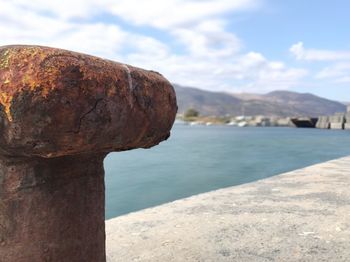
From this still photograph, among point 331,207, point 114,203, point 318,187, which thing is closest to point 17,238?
point 331,207

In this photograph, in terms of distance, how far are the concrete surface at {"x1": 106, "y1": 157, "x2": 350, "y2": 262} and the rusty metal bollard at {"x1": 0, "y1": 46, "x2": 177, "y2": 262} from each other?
38.5 inches

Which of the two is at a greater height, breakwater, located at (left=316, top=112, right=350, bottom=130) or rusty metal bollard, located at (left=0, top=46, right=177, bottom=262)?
rusty metal bollard, located at (left=0, top=46, right=177, bottom=262)

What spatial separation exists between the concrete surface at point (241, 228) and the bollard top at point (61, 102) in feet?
4.32

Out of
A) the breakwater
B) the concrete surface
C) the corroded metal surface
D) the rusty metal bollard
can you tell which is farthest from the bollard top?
the breakwater

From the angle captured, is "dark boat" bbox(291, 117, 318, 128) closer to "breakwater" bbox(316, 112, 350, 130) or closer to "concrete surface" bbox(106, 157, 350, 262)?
"breakwater" bbox(316, 112, 350, 130)

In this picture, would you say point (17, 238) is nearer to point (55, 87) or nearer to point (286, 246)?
point (55, 87)

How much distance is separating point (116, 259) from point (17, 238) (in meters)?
1.10

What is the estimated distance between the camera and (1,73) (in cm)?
135

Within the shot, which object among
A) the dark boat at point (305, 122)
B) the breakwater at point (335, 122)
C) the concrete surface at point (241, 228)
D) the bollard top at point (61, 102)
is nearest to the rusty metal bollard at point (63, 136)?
the bollard top at point (61, 102)

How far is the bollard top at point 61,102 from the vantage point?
4.31ft

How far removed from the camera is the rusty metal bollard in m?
1.33

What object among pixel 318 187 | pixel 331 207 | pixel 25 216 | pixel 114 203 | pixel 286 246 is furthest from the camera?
pixel 114 203

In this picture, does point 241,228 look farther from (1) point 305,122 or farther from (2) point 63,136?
(1) point 305,122

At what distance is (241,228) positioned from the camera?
10.6ft
